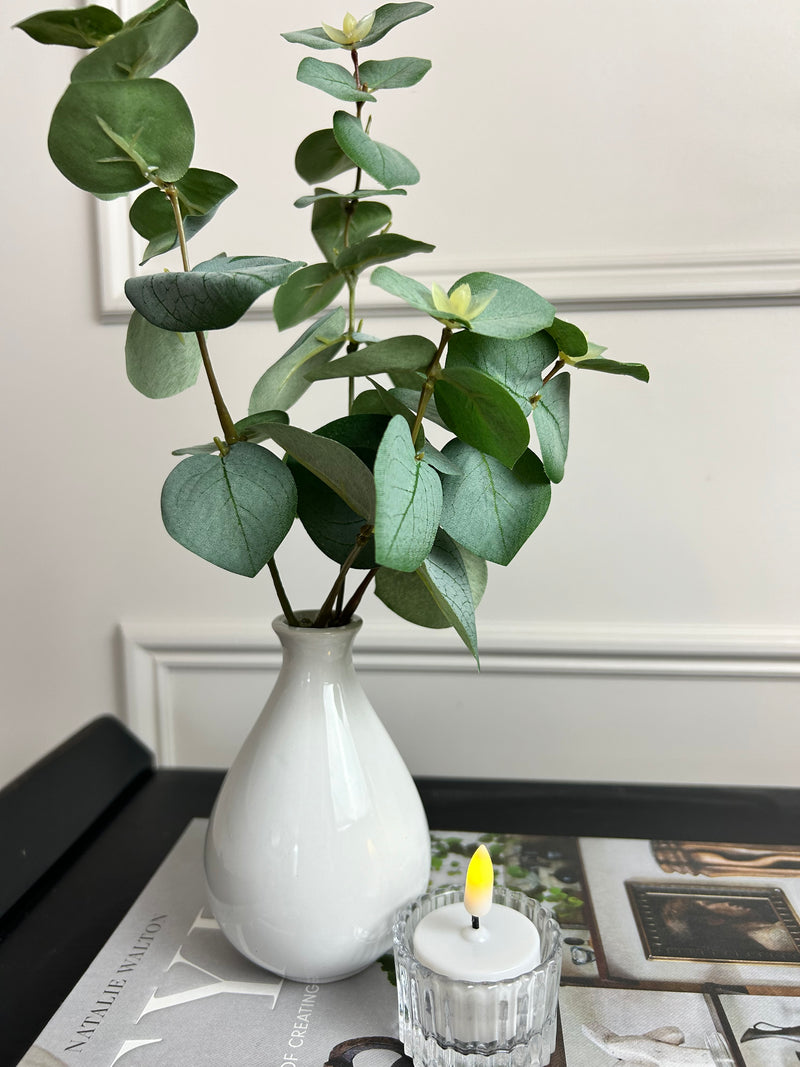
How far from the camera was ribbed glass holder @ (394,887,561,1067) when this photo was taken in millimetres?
407

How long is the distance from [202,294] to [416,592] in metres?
0.22

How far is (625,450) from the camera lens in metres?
0.77

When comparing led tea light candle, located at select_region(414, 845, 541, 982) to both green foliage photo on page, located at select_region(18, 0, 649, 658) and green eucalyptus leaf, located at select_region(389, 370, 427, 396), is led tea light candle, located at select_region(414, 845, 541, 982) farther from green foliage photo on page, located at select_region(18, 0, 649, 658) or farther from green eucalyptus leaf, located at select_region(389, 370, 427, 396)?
green eucalyptus leaf, located at select_region(389, 370, 427, 396)

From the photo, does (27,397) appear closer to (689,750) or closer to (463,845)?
(463,845)

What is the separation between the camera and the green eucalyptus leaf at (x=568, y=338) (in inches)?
16.0

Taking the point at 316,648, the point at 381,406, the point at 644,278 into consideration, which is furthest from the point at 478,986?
the point at 644,278

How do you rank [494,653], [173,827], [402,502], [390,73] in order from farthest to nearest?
[494,653] < [173,827] < [390,73] < [402,502]

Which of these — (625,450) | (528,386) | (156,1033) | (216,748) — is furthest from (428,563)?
(216,748)

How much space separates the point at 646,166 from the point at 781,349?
0.63 feet

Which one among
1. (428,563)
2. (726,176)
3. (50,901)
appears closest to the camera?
(428,563)

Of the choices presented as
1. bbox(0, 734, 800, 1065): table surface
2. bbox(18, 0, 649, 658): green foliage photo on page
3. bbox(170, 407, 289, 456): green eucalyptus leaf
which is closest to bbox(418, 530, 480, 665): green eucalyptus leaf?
bbox(18, 0, 649, 658): green foliage photo on page

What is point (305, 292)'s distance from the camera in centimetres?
49

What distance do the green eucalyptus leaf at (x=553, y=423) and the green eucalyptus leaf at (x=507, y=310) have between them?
0.18ft

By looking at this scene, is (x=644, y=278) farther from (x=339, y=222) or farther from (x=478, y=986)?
(x=478, y=986)
